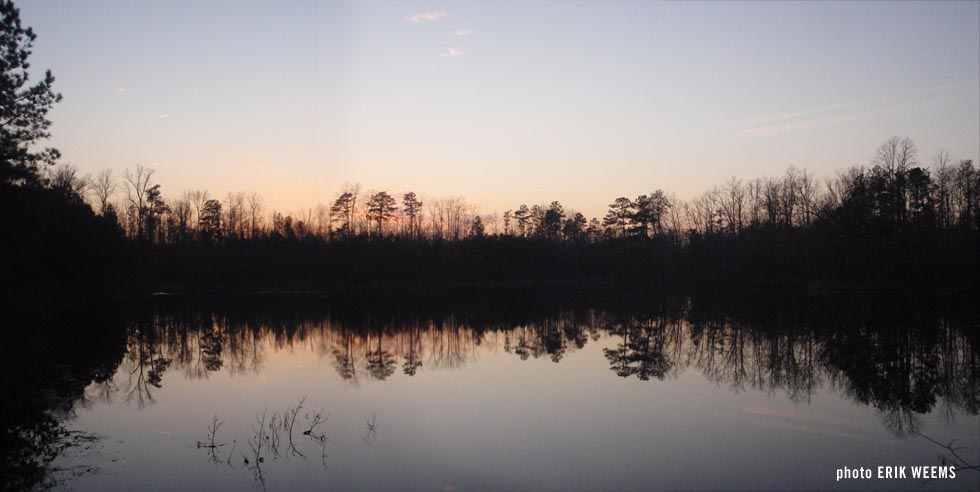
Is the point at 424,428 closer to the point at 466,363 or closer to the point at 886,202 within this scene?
the point at 466,363

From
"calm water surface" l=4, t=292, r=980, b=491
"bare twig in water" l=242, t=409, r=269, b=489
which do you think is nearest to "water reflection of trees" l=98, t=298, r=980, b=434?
"calm water surface" l=4, t=292, r=980, b=491

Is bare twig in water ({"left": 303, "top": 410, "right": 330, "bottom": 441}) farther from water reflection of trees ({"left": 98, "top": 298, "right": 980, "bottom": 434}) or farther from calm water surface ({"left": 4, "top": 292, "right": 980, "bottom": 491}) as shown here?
water reflection of trees ({"left": 98, "top": 298, "right": 980, "bottom": 434})

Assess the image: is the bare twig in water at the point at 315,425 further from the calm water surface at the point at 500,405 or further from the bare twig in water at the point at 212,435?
the bare twig in water at the point at 212,435

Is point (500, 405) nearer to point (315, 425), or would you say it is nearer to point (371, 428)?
point (371, 428)

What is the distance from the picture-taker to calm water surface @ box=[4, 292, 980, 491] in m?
8.23

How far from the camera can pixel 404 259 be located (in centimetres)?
6253

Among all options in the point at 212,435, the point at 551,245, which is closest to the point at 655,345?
the point at 212,435

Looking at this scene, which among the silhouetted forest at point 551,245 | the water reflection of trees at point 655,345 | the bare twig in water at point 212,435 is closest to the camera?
the bare twig in water at point 212,435

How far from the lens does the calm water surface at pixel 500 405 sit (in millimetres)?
8234

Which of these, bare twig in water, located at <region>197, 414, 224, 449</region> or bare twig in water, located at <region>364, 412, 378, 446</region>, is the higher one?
bare twig in water, located at <region>197, 414, 224, 449</region>

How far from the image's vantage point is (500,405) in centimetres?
1246

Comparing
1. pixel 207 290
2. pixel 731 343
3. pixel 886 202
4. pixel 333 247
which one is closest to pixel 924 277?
pixel 886 202

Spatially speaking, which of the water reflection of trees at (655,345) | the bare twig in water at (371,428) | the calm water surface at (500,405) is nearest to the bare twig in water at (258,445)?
the calm water surface at (500,405)

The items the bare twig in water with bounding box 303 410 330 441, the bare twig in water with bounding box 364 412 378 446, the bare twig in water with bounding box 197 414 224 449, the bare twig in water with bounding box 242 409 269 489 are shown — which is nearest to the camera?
the bare twig in water with bounding box 242 409 269 489
